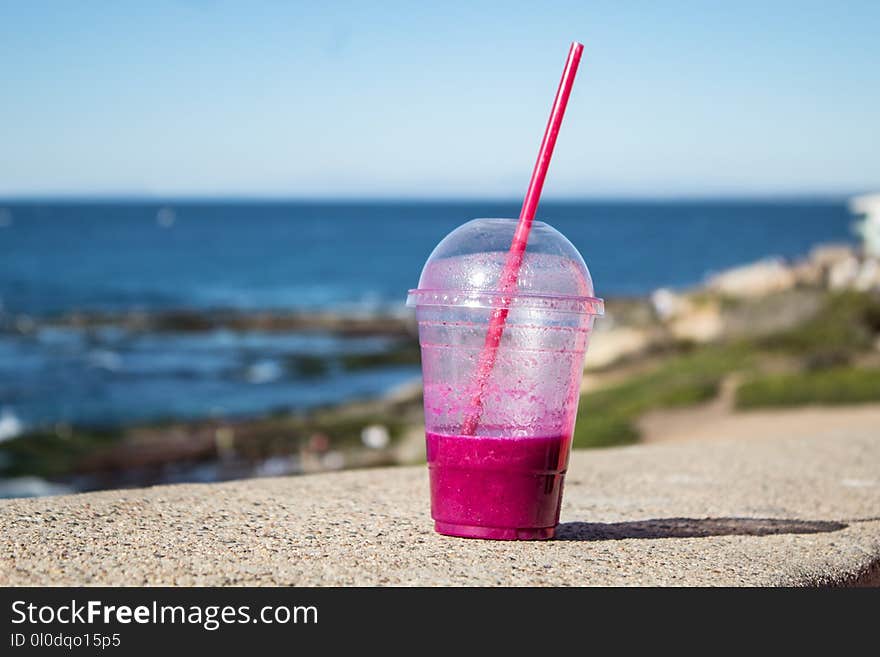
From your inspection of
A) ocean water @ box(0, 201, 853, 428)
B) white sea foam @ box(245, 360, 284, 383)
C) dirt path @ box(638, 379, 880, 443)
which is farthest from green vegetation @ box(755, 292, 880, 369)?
white sea foam @ box(245, 360, 284, 383)

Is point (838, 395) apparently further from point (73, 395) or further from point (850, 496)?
point (73, 395)

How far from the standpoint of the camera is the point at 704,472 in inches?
300

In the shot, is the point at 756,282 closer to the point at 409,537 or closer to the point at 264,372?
the point at 264,372

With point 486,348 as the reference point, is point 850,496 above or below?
below

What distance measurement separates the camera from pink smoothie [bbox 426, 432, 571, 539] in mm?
4531

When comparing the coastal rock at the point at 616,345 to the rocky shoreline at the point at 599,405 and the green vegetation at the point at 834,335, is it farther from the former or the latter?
the green vegetation at the point at 834,335

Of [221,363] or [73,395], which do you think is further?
[221,363]

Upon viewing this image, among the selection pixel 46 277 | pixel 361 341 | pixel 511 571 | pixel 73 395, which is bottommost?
pixel 511 571

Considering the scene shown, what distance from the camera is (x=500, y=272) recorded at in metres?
4.53

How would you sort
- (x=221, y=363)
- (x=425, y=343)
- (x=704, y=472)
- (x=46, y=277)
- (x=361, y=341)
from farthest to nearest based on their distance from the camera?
(x=46, y=277) < (x=361, y=341) < (x=221, y=363) < (x=704, y=472) < (x=425, y=343)

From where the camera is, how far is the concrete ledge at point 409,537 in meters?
4.25

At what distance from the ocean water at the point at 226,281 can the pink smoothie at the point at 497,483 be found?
1792 centimetres

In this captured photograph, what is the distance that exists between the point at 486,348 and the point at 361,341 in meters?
33.0

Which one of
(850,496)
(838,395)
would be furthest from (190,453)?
(850,496)
